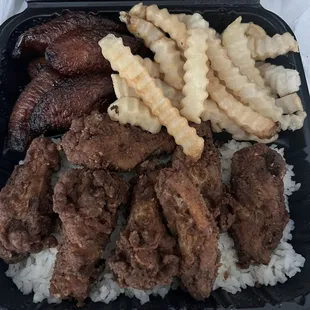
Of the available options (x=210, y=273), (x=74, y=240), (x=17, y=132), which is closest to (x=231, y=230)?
(x=210, y=273)

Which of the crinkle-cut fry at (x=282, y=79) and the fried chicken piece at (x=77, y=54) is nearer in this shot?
the fried chicken piece at (x=77, y=54)

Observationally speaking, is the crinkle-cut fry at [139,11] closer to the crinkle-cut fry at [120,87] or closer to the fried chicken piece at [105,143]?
the crinkle-cut fry at [120,87]

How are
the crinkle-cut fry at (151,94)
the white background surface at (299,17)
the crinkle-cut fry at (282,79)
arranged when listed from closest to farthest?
the crinkle-cut fry at (151,94), the crinkle-cut fry at (282,79), the white background surface at (299,17)

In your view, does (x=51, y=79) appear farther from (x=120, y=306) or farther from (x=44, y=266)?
(x=120, y=306)

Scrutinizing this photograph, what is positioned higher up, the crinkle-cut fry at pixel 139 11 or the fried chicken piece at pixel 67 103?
the crinkle-cut fry at pixel 139 11

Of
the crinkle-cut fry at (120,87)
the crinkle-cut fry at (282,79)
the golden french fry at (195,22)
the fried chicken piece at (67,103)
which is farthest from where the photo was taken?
the crinkle-cut fry at (282,79)

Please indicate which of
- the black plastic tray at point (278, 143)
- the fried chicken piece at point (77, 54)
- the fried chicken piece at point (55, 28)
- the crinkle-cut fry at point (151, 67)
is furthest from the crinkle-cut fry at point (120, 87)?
the black plastic tray at point (278, 143)

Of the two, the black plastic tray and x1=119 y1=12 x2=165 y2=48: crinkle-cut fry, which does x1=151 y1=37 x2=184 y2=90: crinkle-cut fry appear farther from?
the black plastic tray
